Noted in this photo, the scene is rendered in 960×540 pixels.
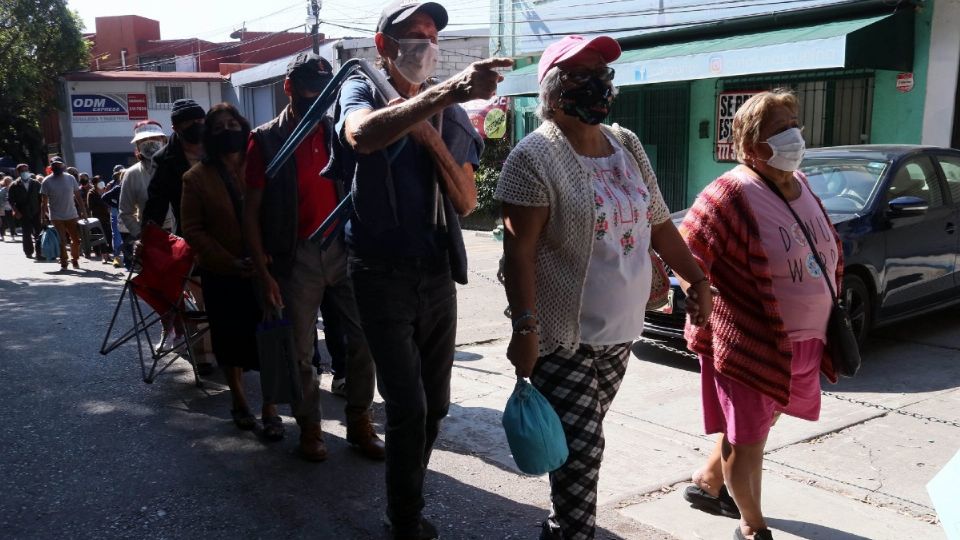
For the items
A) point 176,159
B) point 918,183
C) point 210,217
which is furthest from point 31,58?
point 918,183

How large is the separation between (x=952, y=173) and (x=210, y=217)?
5851 millimetres

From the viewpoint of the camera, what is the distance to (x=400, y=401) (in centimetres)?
307

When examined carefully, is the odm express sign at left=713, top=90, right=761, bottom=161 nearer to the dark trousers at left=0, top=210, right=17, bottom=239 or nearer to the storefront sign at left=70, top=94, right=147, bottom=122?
the dark trousers at left=0, top=210, right=17, bottom=239

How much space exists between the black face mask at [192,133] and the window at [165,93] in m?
35.3

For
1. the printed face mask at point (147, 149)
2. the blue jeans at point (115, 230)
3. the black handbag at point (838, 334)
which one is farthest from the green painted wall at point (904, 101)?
the blue jeans at point (115, 230)

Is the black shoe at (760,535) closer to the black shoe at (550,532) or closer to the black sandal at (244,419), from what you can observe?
the black shoe at (550,532)

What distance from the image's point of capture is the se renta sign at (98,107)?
1458 inches

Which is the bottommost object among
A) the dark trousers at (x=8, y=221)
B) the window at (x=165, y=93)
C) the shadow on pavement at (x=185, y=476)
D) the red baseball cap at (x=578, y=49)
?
the dark trousers at (x=8, y=221)

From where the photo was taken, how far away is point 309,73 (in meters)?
4.14

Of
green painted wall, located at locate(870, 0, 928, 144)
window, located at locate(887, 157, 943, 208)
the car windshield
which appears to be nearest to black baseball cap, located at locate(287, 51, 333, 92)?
the car windshield

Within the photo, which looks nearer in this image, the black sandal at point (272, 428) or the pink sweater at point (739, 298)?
the pink sweater at point (739, 298)

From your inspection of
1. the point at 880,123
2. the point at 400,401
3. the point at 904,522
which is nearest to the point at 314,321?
the point at 400,401

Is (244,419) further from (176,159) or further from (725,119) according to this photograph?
(725,119)

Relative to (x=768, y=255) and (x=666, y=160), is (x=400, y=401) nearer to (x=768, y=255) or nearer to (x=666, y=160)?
(x=768, y=255)
